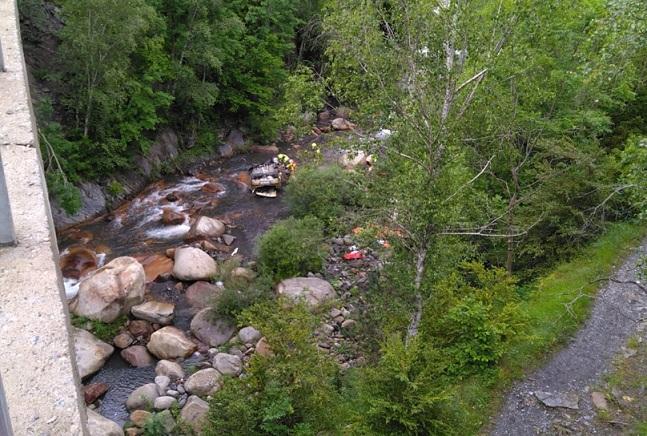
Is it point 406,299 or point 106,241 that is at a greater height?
point 406,299

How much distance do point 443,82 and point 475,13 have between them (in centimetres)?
108

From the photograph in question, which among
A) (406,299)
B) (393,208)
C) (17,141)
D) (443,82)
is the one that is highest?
(443,82)

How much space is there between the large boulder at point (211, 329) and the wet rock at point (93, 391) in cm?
224

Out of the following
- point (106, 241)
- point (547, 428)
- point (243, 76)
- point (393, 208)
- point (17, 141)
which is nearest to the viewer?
point (17, 141)

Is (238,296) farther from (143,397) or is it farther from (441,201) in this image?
(441,201)

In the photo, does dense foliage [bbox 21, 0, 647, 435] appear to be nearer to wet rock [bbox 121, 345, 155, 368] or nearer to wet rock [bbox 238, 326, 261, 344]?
wet rock [bbox 238, 326, 261, 344]

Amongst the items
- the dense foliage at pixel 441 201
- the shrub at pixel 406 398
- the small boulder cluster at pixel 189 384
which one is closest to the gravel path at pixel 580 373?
the dense foliage at pixel 441 201

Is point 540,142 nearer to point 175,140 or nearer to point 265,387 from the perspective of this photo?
point 265,387

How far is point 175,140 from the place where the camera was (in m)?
21.1

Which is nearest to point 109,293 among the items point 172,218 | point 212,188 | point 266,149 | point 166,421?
point 166,421

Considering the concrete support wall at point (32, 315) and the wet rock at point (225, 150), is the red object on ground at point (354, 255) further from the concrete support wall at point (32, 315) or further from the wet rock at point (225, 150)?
the concrete support wall at point (32, 315)

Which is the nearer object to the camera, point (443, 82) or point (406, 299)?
point (443, 82)

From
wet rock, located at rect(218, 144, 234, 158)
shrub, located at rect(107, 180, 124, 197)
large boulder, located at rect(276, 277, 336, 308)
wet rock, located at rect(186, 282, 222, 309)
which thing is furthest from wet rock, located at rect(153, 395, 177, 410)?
wet rock, located at rect(218, 144, 234, 158)

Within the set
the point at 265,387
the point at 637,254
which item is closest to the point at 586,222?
the point at 637,254
